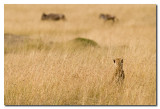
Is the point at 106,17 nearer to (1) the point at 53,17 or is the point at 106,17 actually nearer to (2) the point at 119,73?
(1) the point at 53,17

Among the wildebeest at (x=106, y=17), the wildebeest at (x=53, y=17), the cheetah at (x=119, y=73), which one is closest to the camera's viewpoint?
the cheetah at (x=119, y=73)

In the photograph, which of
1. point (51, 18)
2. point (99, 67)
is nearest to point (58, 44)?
point (99, 67)

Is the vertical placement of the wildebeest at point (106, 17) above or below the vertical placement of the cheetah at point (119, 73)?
above

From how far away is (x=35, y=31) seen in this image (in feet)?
45.3

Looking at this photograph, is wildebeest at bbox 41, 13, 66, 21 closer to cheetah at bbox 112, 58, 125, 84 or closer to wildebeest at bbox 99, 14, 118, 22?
wildebeest at bbox 99, 14, 118, 22

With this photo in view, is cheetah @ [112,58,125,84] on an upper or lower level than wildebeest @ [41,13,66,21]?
lower

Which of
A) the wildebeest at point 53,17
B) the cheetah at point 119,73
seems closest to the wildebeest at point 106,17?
the wildebeest at point 53,17

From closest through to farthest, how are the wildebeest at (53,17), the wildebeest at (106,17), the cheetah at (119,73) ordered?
the cheetah at (119,73), the wildebeest at (53,17), the wildebeest at (106,17)

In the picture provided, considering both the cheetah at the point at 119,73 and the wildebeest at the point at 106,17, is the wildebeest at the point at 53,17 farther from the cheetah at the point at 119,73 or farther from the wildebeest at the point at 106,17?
the cheetah at the point at 119,73

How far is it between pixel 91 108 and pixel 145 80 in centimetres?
127

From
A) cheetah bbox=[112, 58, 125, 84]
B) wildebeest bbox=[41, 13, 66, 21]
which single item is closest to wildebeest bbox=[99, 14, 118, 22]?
wildebeest bbox=[41, 13, 66, 21]

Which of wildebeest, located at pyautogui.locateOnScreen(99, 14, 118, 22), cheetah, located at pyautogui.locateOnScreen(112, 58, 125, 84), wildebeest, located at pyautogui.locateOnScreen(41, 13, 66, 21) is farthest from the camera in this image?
wildebeest, located at pyautogui.locateOnScreen(99, 14, 118, 22)

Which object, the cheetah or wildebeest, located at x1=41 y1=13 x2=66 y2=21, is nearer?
the cheetah

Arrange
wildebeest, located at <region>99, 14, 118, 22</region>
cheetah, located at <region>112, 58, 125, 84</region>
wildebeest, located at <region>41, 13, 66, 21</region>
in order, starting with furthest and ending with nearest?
wildebeest, located at <region>99, 14, 118, 22</region> < wildebeest, located at <region>41, 13, 66, 21</region> < cheetah, located at <region>112, 58, 125, 84</region>
